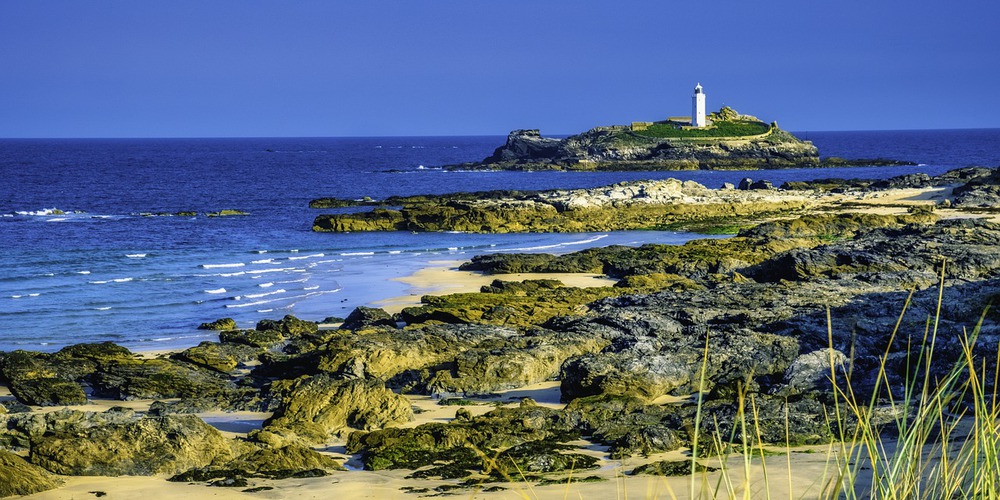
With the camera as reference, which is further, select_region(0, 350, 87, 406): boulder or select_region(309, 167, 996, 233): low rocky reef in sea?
select_region(309, 167, 996, 233): low rocky reef in sea

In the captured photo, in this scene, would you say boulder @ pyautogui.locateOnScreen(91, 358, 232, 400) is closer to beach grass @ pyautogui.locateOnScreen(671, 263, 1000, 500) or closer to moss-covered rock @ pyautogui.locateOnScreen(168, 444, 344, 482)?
moss-covered rock @ pyautogui.locateOnScreen(168, 444, 344, 482)

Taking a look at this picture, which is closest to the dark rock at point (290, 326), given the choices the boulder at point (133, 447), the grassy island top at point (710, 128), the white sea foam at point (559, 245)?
the boulder at point (133, 447)

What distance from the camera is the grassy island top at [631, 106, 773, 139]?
316 feet

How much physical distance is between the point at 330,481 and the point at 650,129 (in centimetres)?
9102

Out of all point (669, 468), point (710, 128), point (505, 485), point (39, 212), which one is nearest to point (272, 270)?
point (505, 485)

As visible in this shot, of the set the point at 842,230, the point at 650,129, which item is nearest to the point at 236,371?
the point at 842,230

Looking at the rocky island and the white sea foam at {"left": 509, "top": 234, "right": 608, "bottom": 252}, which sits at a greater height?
the rocky island

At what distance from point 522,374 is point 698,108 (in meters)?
88.5

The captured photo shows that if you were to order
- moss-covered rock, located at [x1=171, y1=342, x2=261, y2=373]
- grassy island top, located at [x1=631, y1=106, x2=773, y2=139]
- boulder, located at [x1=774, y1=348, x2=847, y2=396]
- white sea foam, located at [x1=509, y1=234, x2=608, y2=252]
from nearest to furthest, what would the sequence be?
1. boulder, located at [x1=774, y1=348, x2=847, y2=396]
2. moss-covered rock, located at [x1=171, y1=342, x2=261, y2=373]
3. white sea foam, located at [x1=509, y1=234, x2=608, y2=252]
4. grassy island top, located at [x1=631, y1=106, x2=773, y2=139]

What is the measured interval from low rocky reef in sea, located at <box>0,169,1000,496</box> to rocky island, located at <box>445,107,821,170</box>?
224 ft

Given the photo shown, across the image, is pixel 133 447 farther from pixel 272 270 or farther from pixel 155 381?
pixel 272 270

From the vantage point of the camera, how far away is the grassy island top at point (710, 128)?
96375 millimetres

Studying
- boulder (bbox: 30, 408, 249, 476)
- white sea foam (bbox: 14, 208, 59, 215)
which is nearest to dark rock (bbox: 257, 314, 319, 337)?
boulder (bbox: 30, 408, 249, 476)

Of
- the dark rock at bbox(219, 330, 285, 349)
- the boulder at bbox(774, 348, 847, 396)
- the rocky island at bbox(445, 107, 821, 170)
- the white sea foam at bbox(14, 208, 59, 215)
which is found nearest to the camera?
the boulder at bbox(774, 348, 847, 396)
